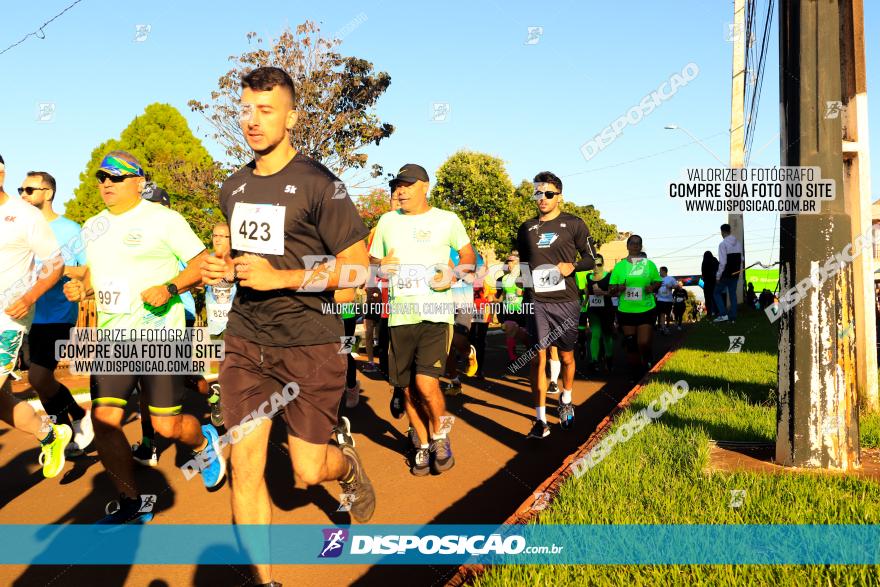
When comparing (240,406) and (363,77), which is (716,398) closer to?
(240,406)

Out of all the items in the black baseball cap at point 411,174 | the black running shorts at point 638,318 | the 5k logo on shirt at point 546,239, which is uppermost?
the black baseball cap at point 411,174

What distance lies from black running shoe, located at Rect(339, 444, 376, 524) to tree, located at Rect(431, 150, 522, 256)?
1986 inches

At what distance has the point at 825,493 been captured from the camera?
413 cm

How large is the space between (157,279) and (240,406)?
171 cm

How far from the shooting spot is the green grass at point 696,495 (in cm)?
312

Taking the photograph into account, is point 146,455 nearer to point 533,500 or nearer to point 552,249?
point 533,500

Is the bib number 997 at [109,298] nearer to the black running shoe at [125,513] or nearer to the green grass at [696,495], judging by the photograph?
the black running shoe at [125,513]

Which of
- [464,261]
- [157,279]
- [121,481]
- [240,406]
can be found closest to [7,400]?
[121,481]

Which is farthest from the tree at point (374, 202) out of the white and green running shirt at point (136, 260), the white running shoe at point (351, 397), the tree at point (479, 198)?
the tree at point (479, 198)

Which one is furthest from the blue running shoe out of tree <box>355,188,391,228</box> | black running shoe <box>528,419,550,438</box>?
tree <box>355,188,391,228</box>

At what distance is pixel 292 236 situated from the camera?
3.89 meters

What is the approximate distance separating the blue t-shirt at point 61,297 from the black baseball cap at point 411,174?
10.0ft

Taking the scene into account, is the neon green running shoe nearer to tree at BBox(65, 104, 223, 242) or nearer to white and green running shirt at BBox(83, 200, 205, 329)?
white and green running shirt at BBox(83, 200, 205, 329)

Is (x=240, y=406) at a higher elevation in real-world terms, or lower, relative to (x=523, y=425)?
higher
